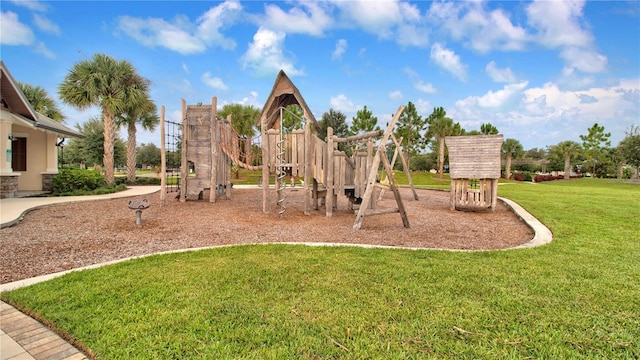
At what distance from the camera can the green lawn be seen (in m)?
2.58

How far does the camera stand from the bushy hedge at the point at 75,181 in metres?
14.5

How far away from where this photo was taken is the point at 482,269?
4387 millimetres

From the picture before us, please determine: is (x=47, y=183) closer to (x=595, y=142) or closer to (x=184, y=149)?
(x=184, y=149)

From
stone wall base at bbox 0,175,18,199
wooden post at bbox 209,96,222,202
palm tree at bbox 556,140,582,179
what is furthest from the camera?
palm tree at bbox 556,140,582,179

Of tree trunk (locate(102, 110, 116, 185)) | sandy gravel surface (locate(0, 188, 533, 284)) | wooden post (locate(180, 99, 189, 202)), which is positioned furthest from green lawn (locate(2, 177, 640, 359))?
tree trunk (locate(102, 110, 116, 185))

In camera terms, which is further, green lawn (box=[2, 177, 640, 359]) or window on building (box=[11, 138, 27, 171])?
window on building (box=[11, 138, 27, 171])

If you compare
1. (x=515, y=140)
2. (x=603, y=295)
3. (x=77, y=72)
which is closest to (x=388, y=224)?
(x=603, y=295)

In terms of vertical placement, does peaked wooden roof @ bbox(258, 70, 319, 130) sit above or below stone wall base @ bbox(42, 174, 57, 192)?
above

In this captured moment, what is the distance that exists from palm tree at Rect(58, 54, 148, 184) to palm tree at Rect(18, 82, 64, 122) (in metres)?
7.36

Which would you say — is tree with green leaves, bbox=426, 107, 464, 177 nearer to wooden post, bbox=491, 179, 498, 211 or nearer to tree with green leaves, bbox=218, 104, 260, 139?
tree with green leaves, bbox=218, 104, 260, 139

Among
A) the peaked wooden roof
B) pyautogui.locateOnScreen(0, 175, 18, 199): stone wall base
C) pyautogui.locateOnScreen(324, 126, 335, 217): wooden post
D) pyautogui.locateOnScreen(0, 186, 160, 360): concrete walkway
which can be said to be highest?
the peaked wooden roof

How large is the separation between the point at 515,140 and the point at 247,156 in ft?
135

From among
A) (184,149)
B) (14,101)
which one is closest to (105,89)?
(14,101)

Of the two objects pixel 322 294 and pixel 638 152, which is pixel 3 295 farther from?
pixel 638 152
